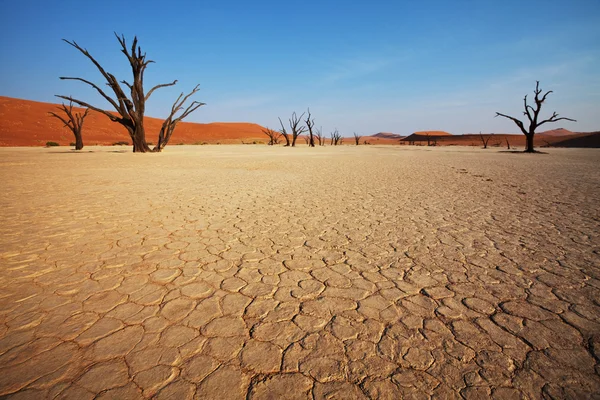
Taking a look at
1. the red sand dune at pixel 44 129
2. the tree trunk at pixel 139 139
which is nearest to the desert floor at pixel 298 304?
the tree trunk at pixel 139 139

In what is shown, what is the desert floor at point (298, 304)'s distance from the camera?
4.34ft

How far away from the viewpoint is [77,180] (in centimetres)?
688

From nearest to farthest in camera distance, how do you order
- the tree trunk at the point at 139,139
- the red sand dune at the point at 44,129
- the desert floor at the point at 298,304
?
1. the desert floor at the point at 298,304
2. the tree trunk at the point at 139,139
3. the red sand dune at the point at 44,129

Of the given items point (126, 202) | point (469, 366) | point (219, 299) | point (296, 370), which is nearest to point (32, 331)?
point (219, 299)

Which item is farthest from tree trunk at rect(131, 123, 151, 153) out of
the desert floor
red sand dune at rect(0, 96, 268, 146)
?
red sand dune at rect(0, 96, 268, 146)

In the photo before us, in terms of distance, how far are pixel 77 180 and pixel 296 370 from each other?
819cm

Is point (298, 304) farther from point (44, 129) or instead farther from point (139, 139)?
point (44, 129)

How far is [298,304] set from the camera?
1.94 metres

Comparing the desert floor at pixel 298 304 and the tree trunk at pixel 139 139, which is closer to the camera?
the desert floor at pixel 298 304

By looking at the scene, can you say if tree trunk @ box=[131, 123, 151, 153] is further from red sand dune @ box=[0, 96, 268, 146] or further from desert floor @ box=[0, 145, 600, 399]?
red sand dune @ box=[0, 96, 268, 146]

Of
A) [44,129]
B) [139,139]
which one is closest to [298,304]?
[139,139]

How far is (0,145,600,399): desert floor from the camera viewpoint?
132 centimetres

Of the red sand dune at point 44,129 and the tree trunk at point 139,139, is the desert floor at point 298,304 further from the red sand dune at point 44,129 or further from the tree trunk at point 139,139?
the red sand dune at point 44,129

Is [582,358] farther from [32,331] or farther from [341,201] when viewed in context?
[341,201]
